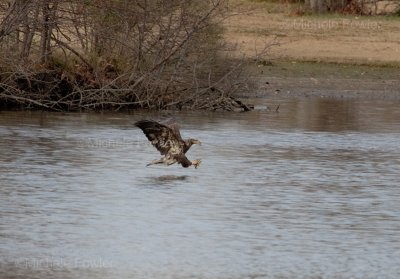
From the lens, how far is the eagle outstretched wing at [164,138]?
13734 mm

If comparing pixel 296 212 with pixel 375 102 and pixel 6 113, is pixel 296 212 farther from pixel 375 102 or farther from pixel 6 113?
pixel 375 102

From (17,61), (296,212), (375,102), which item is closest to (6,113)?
(17,61)

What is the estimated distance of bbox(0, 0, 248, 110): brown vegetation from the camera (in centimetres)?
1969

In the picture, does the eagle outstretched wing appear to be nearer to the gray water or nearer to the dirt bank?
the gray water

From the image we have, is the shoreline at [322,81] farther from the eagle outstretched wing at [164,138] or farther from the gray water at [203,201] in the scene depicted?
the eagle outstretched wing at [164,138]

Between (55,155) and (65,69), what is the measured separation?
16.3 ft

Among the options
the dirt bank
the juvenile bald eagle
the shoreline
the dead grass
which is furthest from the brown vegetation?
the dead grass

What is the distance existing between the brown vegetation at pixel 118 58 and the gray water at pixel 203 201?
608mm

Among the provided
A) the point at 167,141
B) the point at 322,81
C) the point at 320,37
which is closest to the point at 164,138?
the point at 167,141

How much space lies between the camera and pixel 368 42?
28.8 meters

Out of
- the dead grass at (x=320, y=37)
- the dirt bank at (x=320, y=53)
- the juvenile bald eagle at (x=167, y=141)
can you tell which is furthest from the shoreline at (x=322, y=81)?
the juvenile bald eagle at (x=167, y=141)

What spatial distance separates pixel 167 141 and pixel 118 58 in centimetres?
670

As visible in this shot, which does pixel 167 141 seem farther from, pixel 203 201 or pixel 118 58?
pixel 118 58

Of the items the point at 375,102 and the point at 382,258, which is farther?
the point at 375,102
